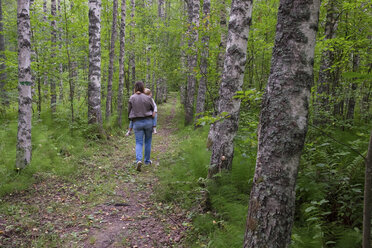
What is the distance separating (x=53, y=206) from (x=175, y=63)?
1357cm

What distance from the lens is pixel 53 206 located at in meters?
4.62

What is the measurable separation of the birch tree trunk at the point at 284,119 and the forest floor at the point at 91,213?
202 cm

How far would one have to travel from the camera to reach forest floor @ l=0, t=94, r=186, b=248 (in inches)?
144

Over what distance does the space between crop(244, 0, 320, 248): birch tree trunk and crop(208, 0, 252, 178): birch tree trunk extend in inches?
97.5

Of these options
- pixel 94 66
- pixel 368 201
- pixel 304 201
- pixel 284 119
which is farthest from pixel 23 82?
pixel 368 201

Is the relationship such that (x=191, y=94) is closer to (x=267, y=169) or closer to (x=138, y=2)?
(x=267, y=169)

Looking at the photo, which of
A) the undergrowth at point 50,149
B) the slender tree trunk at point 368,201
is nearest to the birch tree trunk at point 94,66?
the undergrowth at point 50,149

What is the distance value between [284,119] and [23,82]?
5.65m

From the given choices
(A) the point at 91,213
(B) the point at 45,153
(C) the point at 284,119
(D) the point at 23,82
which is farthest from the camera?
(B) the point at 45,153

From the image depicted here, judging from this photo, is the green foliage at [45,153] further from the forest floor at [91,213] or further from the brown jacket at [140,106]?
the brown jacket at [140,106]

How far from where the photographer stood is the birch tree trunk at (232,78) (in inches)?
180

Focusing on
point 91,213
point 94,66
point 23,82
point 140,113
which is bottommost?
point 91,213

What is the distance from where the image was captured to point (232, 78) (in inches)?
181

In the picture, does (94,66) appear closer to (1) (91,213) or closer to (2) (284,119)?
(1) (91,213)
